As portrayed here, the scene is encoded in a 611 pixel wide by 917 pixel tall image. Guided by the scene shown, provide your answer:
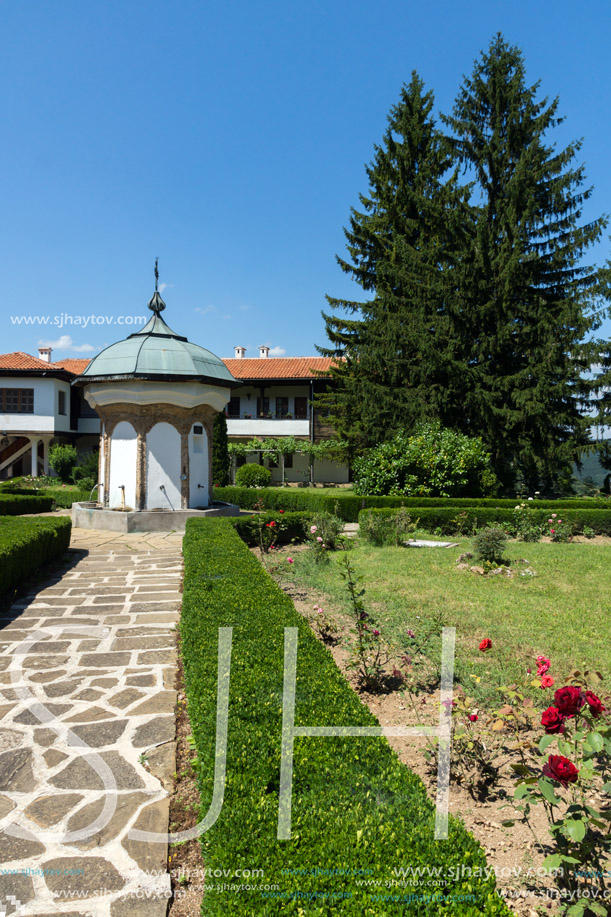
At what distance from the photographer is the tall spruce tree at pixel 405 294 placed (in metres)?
20.8

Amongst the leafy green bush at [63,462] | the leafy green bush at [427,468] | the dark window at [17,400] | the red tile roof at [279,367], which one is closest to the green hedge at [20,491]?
the leafy green bush at [63,462]

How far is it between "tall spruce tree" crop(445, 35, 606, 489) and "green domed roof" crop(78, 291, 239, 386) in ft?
33.9

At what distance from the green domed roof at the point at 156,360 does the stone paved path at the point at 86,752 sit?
291 inches

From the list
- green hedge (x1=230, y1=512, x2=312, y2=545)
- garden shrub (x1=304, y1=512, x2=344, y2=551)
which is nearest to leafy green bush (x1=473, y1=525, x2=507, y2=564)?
garden shrub (x1=304, y1=512, x2=344, y2=551)

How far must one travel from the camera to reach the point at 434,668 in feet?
16.2

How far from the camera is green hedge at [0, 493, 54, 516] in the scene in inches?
609

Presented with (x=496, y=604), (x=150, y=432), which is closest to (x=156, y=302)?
(x=150, y=432)

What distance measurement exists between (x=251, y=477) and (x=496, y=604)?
716 inches

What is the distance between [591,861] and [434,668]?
8.91 feet

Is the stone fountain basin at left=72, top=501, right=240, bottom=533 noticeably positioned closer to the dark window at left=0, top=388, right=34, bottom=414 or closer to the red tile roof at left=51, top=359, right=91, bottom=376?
the dark window at left=0, top=388, right=34, bottom=414

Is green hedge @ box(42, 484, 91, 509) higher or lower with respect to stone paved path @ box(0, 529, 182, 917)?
higher

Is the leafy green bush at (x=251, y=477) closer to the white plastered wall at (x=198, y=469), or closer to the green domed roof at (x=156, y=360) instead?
the white plastered wall at (x=198, y=469)

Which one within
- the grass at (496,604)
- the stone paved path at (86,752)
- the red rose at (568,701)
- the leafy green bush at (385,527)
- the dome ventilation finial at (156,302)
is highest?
the dome ventilation finial at (156,302)

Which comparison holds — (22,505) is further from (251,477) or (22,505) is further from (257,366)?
(257,366)
